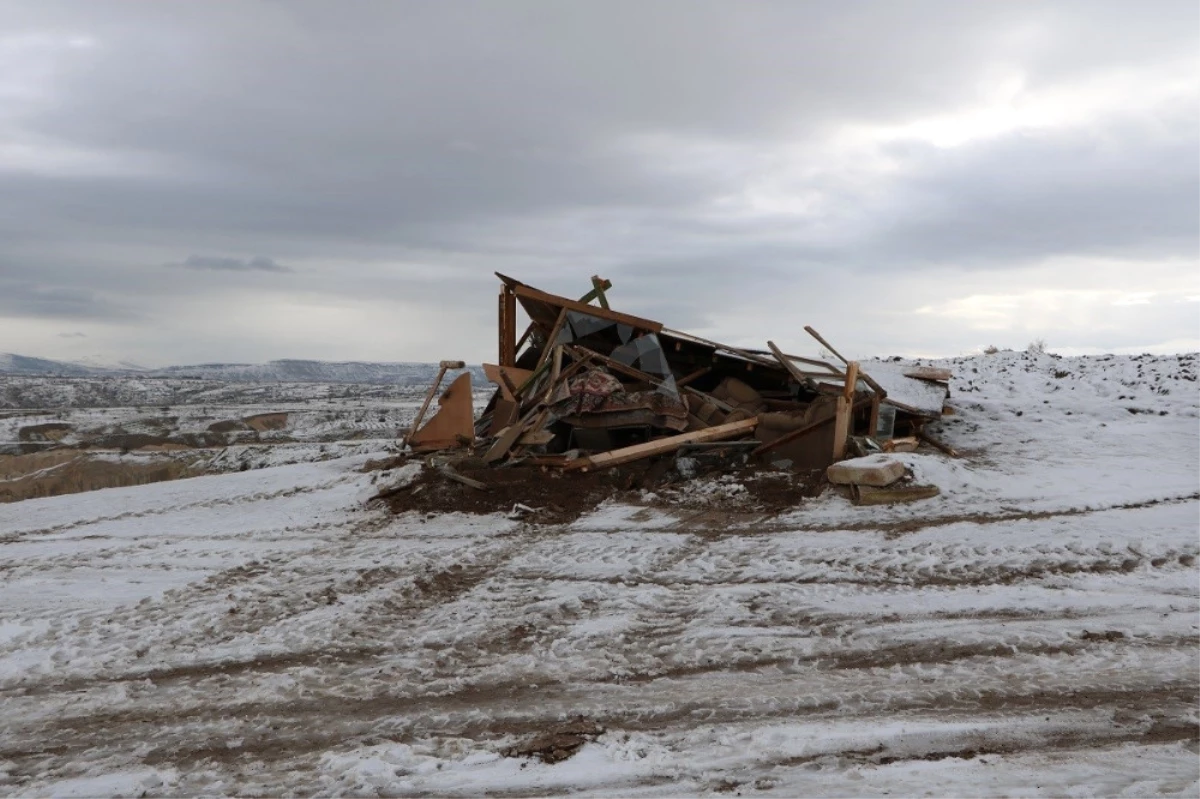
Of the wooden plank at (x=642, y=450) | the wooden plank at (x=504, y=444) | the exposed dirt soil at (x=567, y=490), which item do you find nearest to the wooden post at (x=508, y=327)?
the wooden plank at (x=504, y=444)

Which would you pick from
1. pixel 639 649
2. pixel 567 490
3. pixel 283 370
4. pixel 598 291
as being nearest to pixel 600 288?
pixel 598 291

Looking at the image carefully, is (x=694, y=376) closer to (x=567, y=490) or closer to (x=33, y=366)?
(x=567, y=490)

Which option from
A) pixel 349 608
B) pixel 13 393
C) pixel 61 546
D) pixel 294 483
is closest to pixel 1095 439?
pixel 349 608

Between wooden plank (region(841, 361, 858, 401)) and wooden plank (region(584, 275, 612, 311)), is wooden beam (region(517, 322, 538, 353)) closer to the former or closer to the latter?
wooden plank (region(584, 275, 612, 311))

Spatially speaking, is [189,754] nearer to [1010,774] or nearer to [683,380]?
[1010,774]

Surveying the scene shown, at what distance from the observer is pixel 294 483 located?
474 inches

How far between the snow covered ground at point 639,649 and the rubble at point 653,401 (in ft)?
4.42

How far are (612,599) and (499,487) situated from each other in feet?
13.7

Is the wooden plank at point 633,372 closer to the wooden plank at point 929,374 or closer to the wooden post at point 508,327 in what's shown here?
the wooden post at point 508,327

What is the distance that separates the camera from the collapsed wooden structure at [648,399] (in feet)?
35.3

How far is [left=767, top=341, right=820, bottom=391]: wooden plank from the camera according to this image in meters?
11.8

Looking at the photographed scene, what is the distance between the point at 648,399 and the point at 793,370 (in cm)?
232

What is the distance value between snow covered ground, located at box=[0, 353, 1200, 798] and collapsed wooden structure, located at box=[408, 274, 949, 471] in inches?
55.3

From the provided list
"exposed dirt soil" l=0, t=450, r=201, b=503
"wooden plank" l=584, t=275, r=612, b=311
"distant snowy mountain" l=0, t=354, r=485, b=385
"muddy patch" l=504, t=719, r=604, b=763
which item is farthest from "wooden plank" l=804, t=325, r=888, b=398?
"distant snowy mountain" l=0, t=354, r=485, b=385
